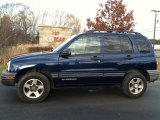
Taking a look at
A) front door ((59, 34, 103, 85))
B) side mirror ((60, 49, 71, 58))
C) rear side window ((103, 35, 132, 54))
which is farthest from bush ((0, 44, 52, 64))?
side mirror ((60, 49, 71, 58))

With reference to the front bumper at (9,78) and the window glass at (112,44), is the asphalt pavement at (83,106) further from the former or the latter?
the window glass at (112,44)

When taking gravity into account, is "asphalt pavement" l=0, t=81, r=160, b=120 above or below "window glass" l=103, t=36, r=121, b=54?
below

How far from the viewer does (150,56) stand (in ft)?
25.2

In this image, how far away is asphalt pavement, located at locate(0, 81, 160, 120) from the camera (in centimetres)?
577

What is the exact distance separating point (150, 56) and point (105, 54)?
1348 millimetres

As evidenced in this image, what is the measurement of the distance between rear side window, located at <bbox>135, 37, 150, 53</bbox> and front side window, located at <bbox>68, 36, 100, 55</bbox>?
119 centimetres

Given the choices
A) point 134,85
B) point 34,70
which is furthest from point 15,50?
point 134,85

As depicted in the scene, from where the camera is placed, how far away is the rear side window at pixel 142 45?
7.69 metres

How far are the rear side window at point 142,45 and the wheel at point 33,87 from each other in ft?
9.04

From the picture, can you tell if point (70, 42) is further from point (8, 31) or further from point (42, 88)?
point (8, 31)

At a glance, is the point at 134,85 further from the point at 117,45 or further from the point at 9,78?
the point at 9,78

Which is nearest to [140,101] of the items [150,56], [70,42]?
[150,56]

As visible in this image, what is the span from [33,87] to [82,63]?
4.52ft

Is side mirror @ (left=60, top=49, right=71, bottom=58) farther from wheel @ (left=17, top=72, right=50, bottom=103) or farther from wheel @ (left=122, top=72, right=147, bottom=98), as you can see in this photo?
wheel @ (left=122, top=72, right=147, bottom=98)
